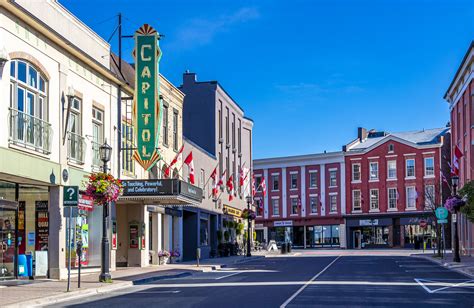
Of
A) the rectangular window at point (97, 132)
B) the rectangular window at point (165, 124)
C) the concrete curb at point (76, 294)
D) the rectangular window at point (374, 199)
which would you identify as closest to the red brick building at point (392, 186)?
the rectangular window at point (374, 199)

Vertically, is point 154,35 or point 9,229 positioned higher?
point 154,35

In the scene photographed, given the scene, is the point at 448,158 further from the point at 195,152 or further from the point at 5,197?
the point at 5,197

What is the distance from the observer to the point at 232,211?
198 feet

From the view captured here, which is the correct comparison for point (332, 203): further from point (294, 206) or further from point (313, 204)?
point (294, 206)

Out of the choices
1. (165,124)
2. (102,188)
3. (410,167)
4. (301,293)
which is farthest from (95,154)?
(410,167)

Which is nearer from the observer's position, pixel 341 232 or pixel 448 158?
pixel 448 158

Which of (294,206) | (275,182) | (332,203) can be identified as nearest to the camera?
(332,203)

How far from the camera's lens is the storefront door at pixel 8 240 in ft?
77.0

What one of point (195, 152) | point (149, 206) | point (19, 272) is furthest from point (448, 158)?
point (19, 272)

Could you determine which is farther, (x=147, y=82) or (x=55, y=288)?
(x=147, y=82)

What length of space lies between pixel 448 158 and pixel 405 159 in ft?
16.6

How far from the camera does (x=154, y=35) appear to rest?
3131 cm

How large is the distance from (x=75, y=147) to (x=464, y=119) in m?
31.6

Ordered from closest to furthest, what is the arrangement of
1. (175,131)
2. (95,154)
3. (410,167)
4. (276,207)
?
(95,154) < (175,131) < (410,167) < (276,207)
